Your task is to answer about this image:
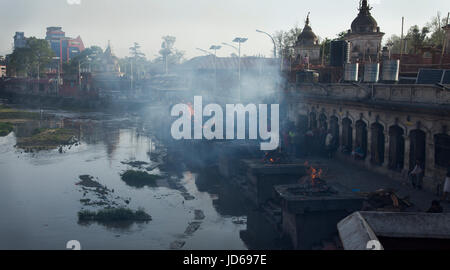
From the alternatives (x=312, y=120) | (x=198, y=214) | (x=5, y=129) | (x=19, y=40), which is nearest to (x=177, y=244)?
(x=198, y=214)

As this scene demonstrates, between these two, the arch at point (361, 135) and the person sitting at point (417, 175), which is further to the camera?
the arch at point (361, 135)

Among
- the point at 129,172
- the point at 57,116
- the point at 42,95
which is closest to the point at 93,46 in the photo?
the point at 42,95

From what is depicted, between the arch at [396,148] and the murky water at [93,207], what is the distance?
287 inches

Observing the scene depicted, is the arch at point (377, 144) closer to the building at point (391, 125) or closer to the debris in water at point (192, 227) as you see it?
the building at point (391, 125)

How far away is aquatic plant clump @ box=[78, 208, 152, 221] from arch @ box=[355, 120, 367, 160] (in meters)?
11.5

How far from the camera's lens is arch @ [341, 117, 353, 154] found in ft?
80.7

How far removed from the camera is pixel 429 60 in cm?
3117

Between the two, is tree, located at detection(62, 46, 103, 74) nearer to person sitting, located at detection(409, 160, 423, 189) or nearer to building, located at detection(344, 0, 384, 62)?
building, located at detection(344, 0, 384, 62)

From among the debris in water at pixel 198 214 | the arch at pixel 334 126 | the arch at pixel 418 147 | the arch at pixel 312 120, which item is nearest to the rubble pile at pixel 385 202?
the arch at pixel 418 147

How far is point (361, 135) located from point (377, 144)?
179 centimetres

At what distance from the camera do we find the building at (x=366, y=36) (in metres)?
35.6

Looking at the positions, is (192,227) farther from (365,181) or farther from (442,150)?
(442,150)
